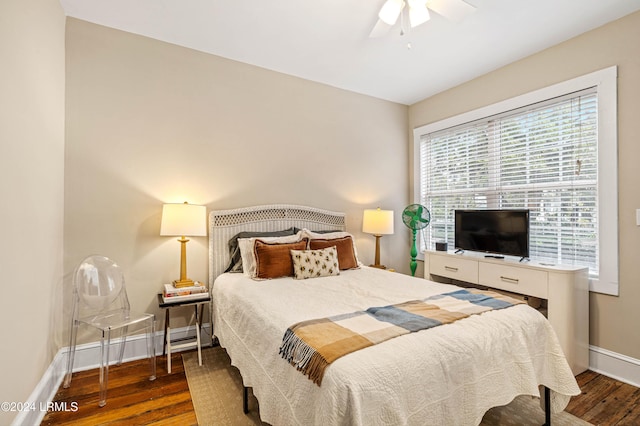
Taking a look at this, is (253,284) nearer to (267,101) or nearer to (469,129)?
(267,101)

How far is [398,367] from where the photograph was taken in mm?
1245

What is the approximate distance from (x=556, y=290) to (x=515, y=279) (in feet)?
1.10

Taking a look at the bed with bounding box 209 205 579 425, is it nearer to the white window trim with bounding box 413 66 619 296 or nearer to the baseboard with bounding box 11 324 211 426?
the baseboard with bounding box 11 324 211 426

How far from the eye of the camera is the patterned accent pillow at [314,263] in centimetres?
272

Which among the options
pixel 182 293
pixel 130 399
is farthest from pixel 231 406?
pixel 182 293

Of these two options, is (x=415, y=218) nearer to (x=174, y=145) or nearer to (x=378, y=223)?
(x=378, y=223)

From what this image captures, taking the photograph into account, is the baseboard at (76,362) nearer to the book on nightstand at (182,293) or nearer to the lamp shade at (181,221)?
the book on nightstand at (182,293)

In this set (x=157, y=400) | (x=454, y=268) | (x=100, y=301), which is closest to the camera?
(x=157, y=400)

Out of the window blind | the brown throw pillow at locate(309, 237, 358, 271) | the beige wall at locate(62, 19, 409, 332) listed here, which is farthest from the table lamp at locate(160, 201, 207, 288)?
the window blind

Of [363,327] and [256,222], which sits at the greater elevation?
[256,222]

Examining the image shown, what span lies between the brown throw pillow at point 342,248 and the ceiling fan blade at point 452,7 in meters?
2.01

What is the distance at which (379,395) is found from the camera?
1.16 m

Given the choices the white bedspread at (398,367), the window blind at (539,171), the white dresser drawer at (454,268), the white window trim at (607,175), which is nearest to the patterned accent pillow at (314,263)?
the white bedspread at (398,367)

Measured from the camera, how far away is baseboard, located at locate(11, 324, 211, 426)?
180 centimetres
